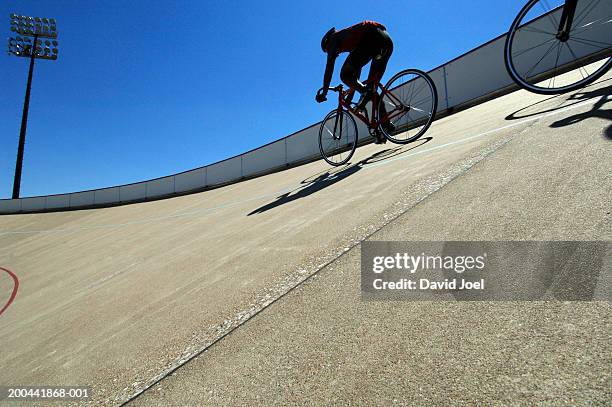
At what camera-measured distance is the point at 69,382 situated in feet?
4.82

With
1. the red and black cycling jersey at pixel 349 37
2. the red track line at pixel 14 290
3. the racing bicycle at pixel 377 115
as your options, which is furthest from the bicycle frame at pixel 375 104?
the red track line at pixel 14 290

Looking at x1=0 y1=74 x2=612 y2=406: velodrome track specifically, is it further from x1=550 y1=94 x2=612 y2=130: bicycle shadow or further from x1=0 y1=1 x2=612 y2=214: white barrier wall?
x1=0 y1=1 x2=612 y2=214: white barrier wall

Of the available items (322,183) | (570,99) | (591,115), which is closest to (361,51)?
(322,183)

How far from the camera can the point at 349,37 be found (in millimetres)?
4188

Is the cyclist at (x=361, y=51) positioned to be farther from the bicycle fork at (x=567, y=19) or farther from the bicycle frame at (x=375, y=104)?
the bicycle fork at (x=567, y=19)

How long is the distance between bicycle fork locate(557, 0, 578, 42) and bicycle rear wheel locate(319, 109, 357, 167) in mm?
2677

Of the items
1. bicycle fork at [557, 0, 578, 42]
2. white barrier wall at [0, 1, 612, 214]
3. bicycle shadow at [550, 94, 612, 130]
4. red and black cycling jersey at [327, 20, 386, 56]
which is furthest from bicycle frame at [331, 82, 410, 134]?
white barrier wall at [0, 1, 612, 214]

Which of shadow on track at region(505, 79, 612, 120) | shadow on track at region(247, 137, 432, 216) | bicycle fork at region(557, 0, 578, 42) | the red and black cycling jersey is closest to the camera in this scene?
shadow on track at region(505, 79, 612, 120)

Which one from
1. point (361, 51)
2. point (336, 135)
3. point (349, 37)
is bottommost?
point (336, 135)

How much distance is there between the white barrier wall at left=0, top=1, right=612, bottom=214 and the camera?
24.9 ft

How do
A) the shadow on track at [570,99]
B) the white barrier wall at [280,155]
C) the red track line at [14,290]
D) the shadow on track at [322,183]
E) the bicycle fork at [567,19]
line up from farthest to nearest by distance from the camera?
the white barrier wall at [280,155]
the shadow on track at [322,183]
the red track line at [14,290]
the bicycle fork at [567,19]
the shadow on track at [570,99]

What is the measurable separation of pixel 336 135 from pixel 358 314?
445 centimetres

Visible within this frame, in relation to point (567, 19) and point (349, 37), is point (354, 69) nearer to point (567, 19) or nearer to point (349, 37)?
point (349, 37)

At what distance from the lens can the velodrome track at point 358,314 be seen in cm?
82
